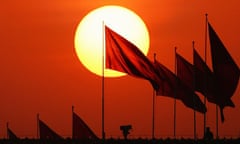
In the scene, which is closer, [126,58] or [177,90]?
[126,58]

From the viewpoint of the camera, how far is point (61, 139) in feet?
300

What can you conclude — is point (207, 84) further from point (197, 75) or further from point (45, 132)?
point (45, 132)

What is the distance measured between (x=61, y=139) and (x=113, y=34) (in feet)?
48.1

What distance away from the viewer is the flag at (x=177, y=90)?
8238 centimetres

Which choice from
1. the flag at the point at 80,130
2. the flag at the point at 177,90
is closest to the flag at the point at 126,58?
the flag at the point at 177,90

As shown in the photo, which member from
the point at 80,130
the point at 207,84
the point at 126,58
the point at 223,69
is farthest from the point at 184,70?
the point at 80,130

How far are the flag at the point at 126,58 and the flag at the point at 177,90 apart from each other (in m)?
2.41

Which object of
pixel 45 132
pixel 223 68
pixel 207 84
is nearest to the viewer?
pixel 223 68

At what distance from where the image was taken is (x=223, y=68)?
268 feet

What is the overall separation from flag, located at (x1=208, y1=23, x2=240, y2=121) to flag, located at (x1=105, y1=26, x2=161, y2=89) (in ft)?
15.6

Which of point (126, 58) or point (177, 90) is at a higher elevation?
point (126, 58)

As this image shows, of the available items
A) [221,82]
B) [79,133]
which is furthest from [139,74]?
[79,133]

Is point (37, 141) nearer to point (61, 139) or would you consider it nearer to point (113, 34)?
point (61, 139)

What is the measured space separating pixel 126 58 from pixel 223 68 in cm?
695
